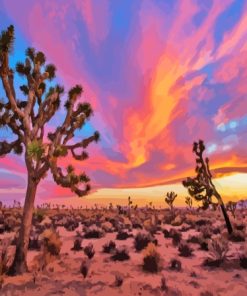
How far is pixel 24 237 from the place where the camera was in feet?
39.2

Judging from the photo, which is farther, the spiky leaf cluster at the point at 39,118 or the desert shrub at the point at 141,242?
the desert shrub at the point at 141,242

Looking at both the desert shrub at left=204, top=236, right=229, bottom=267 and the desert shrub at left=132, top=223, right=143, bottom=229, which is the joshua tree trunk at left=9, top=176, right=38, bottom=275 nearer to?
the desert shrub at left=204, top=236, right=229, bottom=267

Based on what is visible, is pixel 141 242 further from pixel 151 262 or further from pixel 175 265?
pixel 151 262

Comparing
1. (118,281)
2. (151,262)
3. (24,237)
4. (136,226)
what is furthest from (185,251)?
(136,226)

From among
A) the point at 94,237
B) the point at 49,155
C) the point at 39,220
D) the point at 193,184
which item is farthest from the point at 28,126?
the point at 39,220

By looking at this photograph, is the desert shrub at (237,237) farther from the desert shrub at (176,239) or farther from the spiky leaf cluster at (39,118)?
the spiky leaf cluster at (39,118)

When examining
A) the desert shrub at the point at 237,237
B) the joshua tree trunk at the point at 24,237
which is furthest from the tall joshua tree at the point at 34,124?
the desert shrub at the point at 237,237

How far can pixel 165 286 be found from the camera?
35.9 feet

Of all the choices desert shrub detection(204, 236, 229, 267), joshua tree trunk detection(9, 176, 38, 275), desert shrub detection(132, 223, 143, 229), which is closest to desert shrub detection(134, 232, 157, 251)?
desert shrub detection(204, 236, 229, 267)

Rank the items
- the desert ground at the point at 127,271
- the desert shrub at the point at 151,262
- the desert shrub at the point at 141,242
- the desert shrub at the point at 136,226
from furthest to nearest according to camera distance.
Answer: the desert shrub at the point at 136,226 → the desert shrub at the point at 141,242 → the desert shrub at the point at 151,262 → the desert ground at the point at 127,271

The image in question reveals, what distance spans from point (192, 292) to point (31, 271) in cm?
461

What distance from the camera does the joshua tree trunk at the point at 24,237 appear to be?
11773 mm

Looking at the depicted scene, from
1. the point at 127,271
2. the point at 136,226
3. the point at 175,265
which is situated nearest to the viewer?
the point at 127,271

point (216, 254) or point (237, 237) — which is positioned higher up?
point (237, 237)
